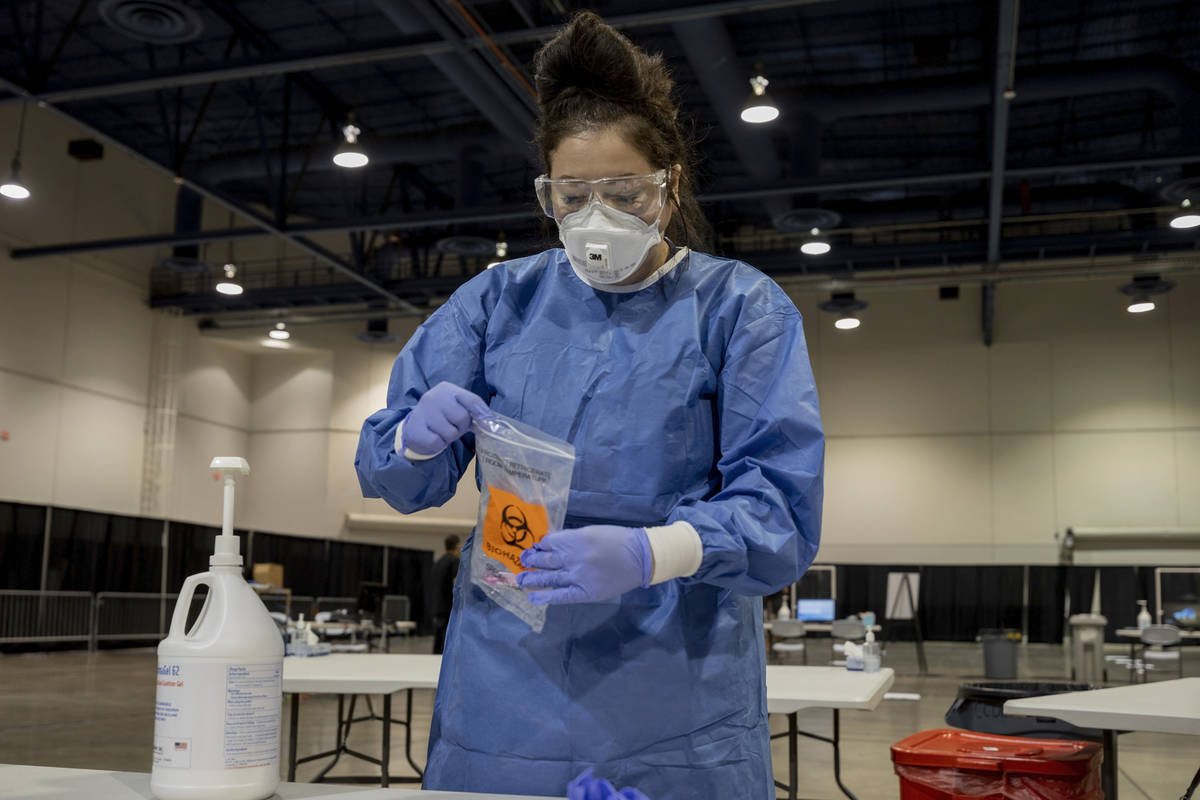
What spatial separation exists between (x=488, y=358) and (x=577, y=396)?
17 cm

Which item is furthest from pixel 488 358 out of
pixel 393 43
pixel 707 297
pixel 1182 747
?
pixel 393 43

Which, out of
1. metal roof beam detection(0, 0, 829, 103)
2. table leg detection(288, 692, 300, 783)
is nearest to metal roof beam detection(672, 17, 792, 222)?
metal roof beam detection(0, 0, 829, 103)

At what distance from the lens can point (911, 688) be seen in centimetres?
1140

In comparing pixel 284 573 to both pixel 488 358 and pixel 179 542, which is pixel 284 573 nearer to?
pixel 179 542

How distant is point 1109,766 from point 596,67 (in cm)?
249

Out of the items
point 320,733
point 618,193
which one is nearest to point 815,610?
point 320,733

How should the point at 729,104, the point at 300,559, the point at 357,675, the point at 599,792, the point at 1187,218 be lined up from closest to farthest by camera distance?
the point at 599,792
the point at 357,675
the point at 729,104
the point at 1187,218
the point at 300,559

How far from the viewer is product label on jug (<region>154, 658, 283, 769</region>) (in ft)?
3.45

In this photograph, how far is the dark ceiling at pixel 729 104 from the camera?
35.4 feet

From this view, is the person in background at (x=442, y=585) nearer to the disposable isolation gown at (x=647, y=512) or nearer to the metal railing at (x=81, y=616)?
the metal railing at (x=81, y=616)

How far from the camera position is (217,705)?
105 cm

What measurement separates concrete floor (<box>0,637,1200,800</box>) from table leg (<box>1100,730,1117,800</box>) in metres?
2.66

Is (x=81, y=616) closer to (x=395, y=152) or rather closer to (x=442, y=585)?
(x=442, y=585)

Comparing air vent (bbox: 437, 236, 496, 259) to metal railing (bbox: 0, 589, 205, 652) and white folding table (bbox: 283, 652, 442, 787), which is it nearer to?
metal railing (bbox: 0, 589, 205, 652)
